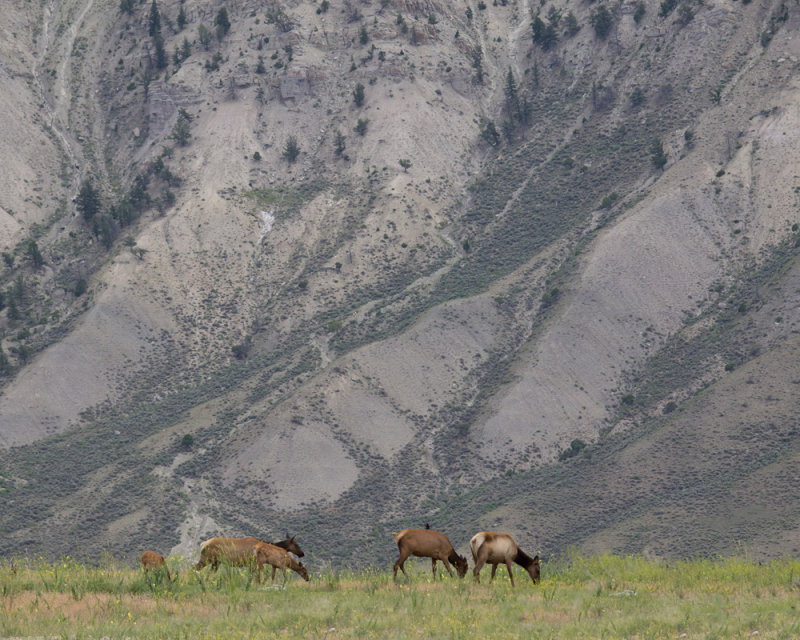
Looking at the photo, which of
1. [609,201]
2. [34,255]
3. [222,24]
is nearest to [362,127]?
[222,24]

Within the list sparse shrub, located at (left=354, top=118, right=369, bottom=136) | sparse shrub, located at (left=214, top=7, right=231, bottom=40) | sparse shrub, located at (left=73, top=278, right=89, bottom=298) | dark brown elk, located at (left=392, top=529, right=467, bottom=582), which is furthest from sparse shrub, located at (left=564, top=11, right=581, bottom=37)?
dark brown elk, located at (left=392, top=529, right=467, bottom=582)

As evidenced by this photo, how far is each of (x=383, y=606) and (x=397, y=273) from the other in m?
84.0

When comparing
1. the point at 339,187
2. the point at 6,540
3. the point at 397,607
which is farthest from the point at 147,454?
the point at 397,607

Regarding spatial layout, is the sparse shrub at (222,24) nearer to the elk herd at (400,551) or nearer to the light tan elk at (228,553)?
the elk herd at (400,551)

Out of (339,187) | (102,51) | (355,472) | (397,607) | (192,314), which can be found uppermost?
(102,51)

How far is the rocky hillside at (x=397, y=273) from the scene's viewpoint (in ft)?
260

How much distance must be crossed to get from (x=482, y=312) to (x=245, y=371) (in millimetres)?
21778

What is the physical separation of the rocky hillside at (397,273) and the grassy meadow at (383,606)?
126 feet

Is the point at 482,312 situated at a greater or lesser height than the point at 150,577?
greater

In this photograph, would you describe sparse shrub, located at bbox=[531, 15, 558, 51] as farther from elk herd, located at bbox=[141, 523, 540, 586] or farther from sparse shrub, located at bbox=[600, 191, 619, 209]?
elk herd, located at bbox=[141, 523, 540, 586]

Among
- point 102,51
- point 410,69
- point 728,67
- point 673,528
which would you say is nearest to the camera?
point 673,528

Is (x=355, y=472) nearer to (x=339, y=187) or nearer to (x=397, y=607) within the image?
(x=339, y=187)

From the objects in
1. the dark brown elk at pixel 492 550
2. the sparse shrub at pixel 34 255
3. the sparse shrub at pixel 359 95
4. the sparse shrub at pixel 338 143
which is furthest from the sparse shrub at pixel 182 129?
the dark brown elk at pixel 492 550

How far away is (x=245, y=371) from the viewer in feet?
323
